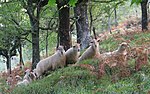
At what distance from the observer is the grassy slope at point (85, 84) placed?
8109 millimetres

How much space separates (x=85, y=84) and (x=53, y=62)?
2.95m

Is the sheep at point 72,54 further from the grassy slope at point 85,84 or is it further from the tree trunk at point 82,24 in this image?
the tree trunk at point 82,24

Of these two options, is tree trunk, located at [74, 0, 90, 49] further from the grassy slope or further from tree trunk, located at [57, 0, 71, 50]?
the grassy slope

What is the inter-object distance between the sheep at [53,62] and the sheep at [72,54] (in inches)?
7.3

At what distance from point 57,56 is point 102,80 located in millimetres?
3058

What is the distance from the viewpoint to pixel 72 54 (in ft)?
39.4

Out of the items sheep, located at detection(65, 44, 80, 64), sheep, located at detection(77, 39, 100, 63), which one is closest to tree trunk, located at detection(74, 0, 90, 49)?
sheep, located at detection(65, 44, 80, 64)

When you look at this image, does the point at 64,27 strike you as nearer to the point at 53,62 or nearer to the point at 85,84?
the point at 53,62

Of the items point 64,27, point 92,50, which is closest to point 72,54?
point 92,50

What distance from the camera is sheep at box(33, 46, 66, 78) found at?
39.4 feet

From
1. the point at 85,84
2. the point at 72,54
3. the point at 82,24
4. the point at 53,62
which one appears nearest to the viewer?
the point at 85,84

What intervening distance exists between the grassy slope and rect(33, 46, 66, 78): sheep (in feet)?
2.44

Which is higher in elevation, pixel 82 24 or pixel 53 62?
pixel 82 24

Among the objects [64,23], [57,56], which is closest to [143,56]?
[57,56]
